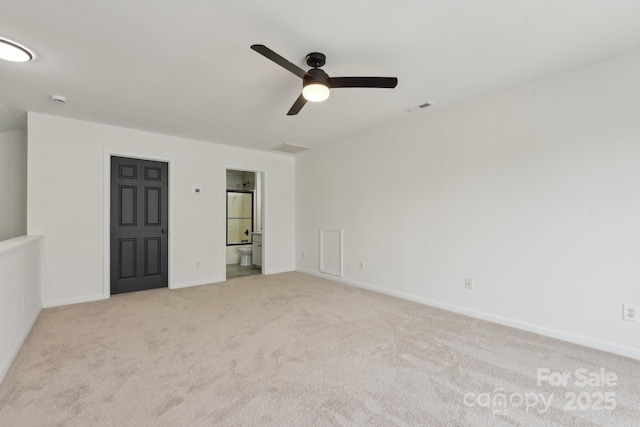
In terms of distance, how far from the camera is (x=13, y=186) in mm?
4156

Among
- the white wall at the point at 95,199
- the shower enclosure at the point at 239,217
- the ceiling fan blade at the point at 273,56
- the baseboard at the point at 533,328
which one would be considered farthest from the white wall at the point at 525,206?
the shower enclosure at the point at 239,217

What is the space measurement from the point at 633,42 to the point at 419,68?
150cm

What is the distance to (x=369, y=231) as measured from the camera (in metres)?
4.51

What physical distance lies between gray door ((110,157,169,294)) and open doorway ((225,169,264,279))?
2160mm

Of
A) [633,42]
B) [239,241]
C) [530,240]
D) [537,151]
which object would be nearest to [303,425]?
[530,240]

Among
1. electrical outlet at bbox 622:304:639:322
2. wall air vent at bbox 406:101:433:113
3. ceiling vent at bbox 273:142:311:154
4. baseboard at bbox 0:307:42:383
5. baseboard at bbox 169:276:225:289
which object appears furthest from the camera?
ceiling vent at bbox 273:142:311:154

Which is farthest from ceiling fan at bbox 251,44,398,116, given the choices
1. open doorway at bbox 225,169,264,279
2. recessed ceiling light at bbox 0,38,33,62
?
open doorway at bbox 225,169,264,279

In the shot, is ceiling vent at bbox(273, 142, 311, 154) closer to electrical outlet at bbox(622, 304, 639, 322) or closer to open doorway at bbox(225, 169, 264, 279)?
open doorway at bbox(225, 169, 264, 279)

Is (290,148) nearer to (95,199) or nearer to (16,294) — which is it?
(95,199)

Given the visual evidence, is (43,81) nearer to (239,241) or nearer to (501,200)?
(501,200)

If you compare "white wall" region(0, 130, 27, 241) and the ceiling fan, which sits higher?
the ceiling fan

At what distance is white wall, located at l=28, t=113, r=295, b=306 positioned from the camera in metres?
3.64

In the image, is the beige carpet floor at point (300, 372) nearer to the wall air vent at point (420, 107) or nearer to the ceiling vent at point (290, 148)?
the wall air vent at point (420, 107)

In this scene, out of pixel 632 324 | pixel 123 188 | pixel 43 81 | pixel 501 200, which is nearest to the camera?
pixel 632 324
